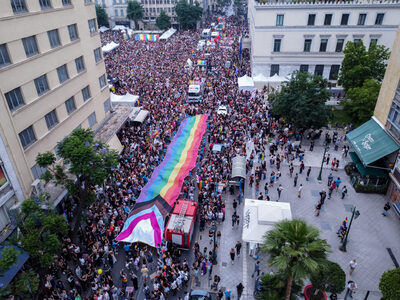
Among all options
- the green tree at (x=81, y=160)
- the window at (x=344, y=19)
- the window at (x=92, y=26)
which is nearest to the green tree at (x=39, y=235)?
the green tree at (x=81, y=160)

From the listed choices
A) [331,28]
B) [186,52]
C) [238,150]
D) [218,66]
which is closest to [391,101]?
[238,150]

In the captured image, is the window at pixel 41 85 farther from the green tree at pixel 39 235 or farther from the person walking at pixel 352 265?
the person walking at pixel 352 265

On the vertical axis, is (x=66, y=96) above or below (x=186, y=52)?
→ above

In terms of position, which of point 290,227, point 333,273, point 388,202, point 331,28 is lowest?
point 388,202

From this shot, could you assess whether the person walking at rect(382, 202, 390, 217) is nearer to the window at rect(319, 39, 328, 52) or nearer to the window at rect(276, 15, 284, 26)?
the window at rect(319, 39, 328, 52)

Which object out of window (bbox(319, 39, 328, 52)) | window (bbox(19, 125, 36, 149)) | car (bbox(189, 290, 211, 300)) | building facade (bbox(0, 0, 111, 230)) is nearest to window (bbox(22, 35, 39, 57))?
building facade (bbox(0, 0, 111, 230))

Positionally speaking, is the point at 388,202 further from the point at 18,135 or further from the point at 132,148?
the point at 18,135
